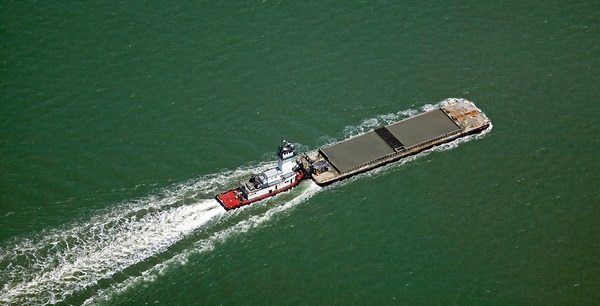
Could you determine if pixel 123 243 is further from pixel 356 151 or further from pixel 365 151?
pixel 365 151

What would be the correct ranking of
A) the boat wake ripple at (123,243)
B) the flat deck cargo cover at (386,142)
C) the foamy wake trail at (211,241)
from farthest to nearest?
the flat deck cargo cover at (386,142) → the boat wake ripple at (123,243) → the foamy wake trail at (211,241)

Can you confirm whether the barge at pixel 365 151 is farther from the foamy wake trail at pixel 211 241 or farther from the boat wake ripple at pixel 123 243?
the foamy wake trail at pixel 211 241

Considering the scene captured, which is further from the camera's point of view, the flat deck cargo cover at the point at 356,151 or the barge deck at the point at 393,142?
the flat deck cargo cover at the point at 356,151

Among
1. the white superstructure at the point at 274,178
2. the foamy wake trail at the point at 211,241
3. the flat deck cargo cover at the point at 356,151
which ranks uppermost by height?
the white superstructure at the point at 274,178

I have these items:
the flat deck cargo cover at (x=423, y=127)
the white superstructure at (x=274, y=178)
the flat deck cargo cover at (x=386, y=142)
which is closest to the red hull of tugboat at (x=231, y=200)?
the white superstructure at (x=274, y=178)

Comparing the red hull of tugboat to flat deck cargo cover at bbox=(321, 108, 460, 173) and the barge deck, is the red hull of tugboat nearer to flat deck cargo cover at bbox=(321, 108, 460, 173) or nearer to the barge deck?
the barge deck

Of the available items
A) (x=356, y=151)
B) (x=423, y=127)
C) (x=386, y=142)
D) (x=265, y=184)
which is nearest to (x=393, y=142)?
(x=386, y=142)
